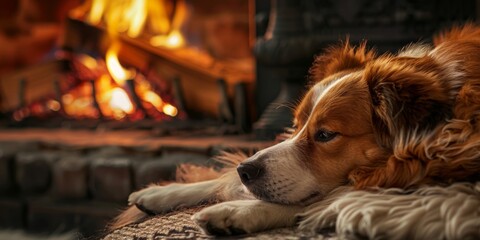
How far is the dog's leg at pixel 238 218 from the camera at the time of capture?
3.41 ft

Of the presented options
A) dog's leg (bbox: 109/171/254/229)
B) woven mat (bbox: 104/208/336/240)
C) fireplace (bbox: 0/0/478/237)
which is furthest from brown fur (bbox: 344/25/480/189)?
fireplace (bbox: 0/0/478/237)

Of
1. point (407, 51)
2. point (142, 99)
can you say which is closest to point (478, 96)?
point (407, 51)

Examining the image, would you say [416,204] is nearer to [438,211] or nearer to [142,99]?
[438,211]

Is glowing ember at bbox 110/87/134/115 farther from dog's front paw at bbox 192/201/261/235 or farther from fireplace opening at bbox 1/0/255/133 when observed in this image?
dog's front paw at bbox 192/201/261/235

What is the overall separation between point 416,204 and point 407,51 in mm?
427

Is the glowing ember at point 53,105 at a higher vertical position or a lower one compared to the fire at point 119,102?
lower

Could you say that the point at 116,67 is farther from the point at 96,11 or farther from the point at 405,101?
the point at 405,101

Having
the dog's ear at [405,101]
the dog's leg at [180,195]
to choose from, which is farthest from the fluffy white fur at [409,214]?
the dog's leg at [180,195]

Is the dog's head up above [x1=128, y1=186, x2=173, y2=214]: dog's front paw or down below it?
above

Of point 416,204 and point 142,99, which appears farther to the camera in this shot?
point 142,99

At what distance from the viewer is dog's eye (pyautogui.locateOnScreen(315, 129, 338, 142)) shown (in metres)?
1.12

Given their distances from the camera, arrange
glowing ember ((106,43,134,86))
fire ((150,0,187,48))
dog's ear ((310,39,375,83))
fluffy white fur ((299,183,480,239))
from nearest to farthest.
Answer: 1. fluffy white fur ((299,183,480,239))
2. dog's ear ((310,39,375,83))
3. glowing ember ((106,43,134,86))
4. fire ((150,0,187,48))

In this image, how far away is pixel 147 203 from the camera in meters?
1.33

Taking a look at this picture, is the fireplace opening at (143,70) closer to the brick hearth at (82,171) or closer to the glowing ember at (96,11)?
the glowing ember at (96,11)
